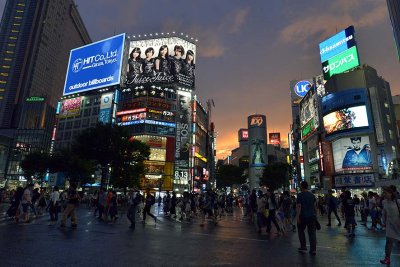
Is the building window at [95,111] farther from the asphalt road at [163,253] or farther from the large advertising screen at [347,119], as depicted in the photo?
the asphalt road at [163,253]

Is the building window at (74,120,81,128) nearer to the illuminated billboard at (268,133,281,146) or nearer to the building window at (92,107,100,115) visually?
the building window at (92,107,100,115)

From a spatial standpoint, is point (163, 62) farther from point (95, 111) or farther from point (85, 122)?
point (85, 122)

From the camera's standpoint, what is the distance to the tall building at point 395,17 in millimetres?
84100

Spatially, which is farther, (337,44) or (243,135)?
(243,135)

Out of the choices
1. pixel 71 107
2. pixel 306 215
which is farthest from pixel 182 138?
pixel 306 215

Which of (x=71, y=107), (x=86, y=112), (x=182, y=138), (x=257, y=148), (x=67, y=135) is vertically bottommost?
(x=182, y=138)

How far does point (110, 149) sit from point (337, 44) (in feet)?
163

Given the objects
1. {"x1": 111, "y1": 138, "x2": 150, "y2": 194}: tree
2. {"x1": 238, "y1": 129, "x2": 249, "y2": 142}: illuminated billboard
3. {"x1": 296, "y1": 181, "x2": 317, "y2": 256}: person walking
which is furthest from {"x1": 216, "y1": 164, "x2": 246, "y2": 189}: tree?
{"x1": 296, "y1": 181, "x2": 317, "y2": 256}: person walking

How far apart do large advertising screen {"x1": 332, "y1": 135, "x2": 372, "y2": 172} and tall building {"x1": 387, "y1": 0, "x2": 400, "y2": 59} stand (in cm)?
4683

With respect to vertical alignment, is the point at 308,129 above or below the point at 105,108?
below

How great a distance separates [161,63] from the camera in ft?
255

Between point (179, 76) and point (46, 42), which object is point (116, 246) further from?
point (46, 42)

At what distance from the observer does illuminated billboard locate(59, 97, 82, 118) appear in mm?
85062

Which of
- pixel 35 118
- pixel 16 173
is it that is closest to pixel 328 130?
pixel 16 173
